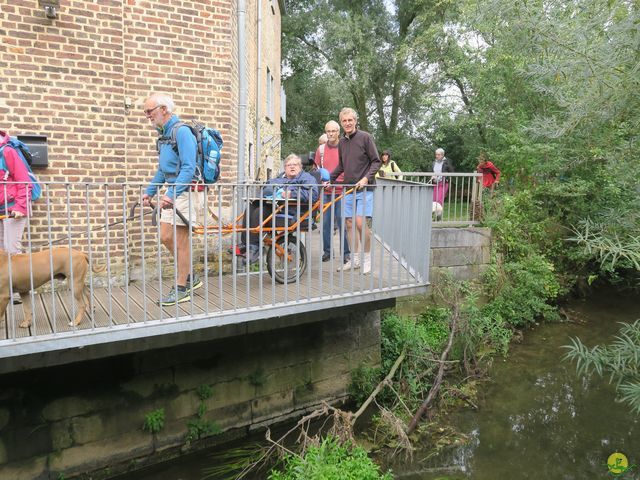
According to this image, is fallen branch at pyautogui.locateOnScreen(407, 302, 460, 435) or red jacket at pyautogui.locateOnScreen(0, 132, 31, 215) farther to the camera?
fallen branch at pyautogui.locateOnScreen(407, 302, 460, 435)

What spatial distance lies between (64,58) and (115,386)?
3495 millimetres

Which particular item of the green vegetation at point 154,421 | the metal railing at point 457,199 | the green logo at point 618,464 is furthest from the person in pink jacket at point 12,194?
the metal railing at point 457,199

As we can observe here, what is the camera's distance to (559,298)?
1053cm

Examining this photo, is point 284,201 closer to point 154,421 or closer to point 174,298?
point 174,298

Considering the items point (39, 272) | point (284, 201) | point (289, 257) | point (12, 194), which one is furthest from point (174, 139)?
point (289, 257)

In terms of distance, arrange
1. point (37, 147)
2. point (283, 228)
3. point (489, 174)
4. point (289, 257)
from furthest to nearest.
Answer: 1. point (489, 174)
2. point (289, 257)
3. point (37, 147)
4. point (283, 228)

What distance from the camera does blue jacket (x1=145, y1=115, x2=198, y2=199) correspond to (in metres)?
4.23

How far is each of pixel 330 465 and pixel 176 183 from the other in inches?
112

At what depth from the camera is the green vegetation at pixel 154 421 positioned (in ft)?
16.6

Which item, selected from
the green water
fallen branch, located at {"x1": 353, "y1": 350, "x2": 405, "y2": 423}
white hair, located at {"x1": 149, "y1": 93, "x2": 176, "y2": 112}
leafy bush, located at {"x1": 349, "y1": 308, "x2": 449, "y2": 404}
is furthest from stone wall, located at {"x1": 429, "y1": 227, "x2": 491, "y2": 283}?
white hair, located at {"x1": 149, "y1": 93, "x2": 176, "y2": 112}

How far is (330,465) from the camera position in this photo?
4547mm

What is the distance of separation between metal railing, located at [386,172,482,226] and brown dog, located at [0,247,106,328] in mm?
6516

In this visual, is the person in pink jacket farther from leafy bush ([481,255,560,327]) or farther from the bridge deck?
leafy bush ([481,255,560,327])

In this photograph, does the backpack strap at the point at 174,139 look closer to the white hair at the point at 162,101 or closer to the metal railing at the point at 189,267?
the white hair at the point at 162,101
